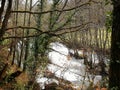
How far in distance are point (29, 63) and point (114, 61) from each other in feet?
51.9

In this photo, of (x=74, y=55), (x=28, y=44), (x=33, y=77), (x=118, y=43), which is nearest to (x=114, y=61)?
(x=118, y=43)

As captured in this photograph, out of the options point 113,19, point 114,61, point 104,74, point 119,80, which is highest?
point 113,19

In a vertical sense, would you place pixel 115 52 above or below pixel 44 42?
above

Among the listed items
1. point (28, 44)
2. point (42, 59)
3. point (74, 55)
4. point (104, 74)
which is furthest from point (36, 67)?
point (74, 55)

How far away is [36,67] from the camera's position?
21.1 meters

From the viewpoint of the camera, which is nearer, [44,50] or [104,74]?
[44,50]

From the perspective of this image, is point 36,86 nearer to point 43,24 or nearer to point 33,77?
point 33,77

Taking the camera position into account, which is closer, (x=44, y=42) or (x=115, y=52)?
(x=115, y=52)

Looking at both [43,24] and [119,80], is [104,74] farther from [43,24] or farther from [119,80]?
[119,80]

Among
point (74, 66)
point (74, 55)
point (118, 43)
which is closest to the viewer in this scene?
point (118, 43)

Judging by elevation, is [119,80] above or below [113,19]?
below

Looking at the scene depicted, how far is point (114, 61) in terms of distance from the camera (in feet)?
21.3

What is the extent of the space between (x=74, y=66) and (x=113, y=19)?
94.5 ft

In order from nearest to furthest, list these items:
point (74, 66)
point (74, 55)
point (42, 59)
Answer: point (42, 59) → point (74, 66) → point (74, 55)
